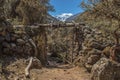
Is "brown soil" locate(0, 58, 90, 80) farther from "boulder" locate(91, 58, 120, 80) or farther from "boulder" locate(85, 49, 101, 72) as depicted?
"boulder" locate(91, 58, 120, 80)

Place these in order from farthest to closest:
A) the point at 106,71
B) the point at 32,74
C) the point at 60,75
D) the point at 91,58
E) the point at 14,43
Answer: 1. the point at 14,43
2. the point at 91,58
3. the point at 60,75
4. the point at 32,74
5. the point at 106,71

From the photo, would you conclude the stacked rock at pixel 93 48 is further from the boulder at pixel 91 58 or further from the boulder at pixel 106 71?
the boulder at pixel 106 71

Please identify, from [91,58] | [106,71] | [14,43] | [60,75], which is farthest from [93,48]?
[14,43]

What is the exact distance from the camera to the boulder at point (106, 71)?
10648mm

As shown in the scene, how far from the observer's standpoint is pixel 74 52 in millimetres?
18719

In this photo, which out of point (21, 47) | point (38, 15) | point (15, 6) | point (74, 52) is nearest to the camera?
point (21, 47)

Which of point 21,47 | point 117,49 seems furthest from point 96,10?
point 21,47

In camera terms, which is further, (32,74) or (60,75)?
(60,75)

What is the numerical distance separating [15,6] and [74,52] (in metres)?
9.66

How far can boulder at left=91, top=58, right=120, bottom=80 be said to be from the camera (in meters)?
10.6

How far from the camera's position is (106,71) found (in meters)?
10.7

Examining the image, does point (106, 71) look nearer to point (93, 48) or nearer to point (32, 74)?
point (32, 74)

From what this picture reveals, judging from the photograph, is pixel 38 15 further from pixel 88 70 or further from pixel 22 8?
pixel 88 70

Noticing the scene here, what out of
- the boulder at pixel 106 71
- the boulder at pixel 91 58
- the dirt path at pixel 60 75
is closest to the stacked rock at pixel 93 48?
the boulder at pixel 91 58
